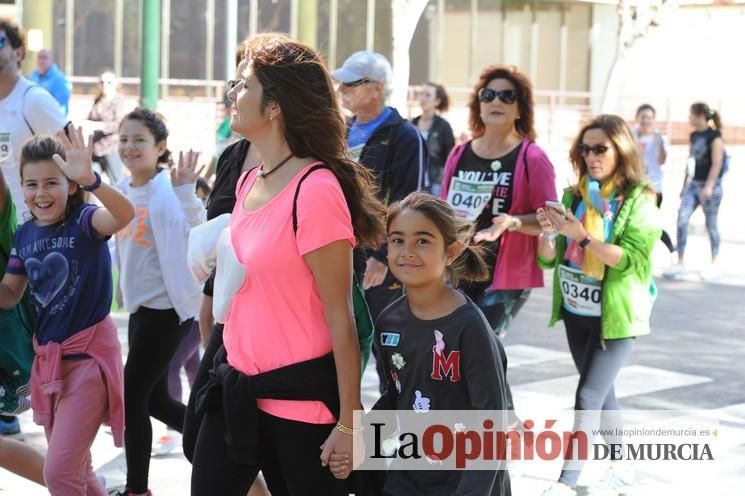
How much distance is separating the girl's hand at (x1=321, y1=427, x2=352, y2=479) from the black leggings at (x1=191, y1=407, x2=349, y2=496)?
6 centimetres

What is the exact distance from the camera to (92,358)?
15.8 feet

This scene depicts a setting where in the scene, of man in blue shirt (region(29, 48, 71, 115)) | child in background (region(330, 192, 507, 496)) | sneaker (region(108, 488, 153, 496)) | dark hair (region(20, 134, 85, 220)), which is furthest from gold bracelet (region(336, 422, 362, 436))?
man in blue shirt (region(29, 48, 71, 115))

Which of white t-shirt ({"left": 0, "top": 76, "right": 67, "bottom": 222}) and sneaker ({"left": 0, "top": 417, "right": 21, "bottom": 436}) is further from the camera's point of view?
sneaker ({"left": 0, "top": 417, "right": 21, "bottom": 436})

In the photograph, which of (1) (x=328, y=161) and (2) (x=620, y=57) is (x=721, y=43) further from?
(1) (x=328, y=161)

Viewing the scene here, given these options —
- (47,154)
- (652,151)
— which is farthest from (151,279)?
(652,151)

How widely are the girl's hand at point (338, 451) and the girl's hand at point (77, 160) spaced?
1592 millimetres

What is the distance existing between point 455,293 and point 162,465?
113 inches

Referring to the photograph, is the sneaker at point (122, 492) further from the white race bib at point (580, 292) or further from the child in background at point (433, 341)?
the white race bib at point (580, 292)

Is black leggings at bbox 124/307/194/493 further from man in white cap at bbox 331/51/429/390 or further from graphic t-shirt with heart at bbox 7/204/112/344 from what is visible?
man in white cap at bbox 331/51/429/390

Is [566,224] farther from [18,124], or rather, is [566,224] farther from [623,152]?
[18,124]

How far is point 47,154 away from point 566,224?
230 cm

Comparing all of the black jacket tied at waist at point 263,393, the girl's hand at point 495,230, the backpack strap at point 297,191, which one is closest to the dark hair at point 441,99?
the girl's hand at point 495,230

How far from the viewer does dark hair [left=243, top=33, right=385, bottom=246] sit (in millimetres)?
3592

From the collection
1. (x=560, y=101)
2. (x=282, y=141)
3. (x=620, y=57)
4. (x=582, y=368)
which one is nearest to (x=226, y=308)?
(x=282, y=141)
